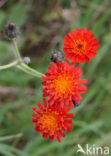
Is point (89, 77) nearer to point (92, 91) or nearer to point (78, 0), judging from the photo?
point (92, 91)

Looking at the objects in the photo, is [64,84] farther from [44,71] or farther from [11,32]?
[44,71]

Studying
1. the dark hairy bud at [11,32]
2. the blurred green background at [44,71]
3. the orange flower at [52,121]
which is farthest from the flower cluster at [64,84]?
the blurred green background at [44,71]

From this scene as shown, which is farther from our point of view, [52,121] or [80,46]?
[52,121]

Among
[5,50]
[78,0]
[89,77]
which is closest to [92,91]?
[89,77]

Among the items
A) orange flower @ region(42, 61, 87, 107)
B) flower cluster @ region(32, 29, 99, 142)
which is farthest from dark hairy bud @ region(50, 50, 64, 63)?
orange flower @ region(42, 61, 87, 107)

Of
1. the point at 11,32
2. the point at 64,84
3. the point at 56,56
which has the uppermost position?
the point at 11,32

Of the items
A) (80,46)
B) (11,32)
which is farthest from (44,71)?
(80,46)
